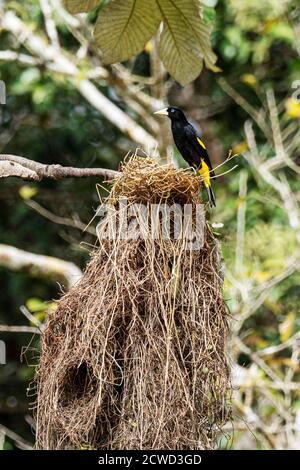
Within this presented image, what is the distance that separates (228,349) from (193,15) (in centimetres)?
114

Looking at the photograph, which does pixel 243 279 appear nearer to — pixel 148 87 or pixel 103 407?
pixel 148 87

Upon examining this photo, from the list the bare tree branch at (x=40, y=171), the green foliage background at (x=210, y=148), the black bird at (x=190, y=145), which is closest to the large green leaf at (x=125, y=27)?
the bare tree branch at (x=40, y=171)

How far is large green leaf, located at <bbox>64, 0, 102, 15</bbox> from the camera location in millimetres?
2141

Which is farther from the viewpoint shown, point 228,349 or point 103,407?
point 228,349

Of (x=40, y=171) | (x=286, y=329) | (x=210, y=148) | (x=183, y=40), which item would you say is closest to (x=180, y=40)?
(x=183, y=40)

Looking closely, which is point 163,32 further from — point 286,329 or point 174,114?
point 286,329

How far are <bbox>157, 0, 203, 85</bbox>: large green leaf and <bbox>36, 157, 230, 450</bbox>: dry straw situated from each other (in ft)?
1.55

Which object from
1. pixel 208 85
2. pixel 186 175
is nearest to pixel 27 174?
pixel 186 175

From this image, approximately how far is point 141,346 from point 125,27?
3.01ft

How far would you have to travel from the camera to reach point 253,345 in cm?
663

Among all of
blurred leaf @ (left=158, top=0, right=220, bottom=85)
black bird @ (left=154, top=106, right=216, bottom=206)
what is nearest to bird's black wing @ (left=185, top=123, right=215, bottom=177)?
black bird @ (left=154, top=106, right=216, bottom=206)

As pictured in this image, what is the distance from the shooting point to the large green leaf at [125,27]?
2.17 m

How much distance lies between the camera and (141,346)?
8.82 feet

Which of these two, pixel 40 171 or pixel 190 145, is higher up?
pixel 190 145
